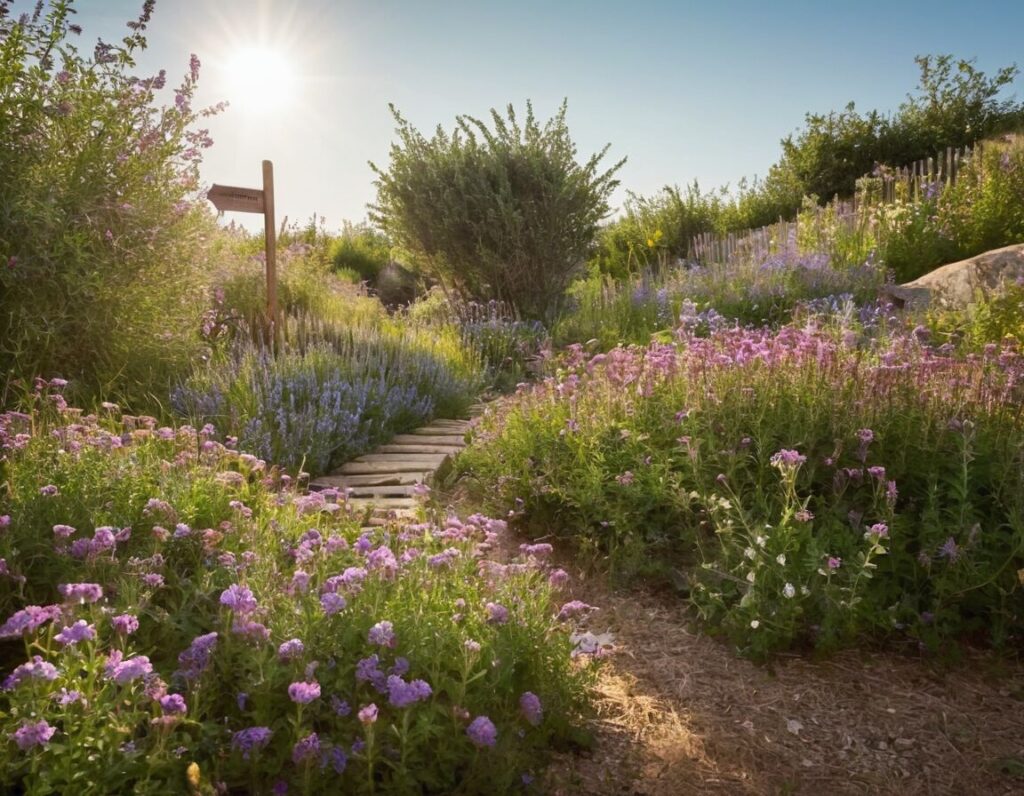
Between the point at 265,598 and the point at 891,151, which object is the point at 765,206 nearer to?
the point at 891,151

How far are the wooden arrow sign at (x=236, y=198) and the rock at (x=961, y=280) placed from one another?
685 cm

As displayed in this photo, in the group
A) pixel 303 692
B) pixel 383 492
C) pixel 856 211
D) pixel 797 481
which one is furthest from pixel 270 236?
pixel 856 211

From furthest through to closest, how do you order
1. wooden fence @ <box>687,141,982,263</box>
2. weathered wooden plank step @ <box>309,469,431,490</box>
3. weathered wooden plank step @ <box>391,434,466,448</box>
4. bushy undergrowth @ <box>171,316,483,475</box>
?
wooden fence @ <box>687,141,982,263</box> < weathered wooden plank step @ <box>391,434,466,448</box> < bushy undergrowth @ <box>171,316,483,475</box> < weathered wooden plank step @ <box>309,469,431,490</box>

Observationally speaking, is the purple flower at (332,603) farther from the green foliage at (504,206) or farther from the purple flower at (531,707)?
the green foliage at (504,206)

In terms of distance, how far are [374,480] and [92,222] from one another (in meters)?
2.67

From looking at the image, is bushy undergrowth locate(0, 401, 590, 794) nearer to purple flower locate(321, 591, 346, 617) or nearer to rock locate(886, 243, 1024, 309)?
purple flower locate(321, 591, 346, 617)

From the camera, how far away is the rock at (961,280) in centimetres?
878

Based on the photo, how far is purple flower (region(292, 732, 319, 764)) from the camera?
1.79m

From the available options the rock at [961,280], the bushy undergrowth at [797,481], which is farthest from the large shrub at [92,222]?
the rock at [961,280]

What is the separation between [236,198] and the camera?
24.1ft

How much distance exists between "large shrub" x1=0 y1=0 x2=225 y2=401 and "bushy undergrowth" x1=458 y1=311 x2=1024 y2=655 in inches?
112

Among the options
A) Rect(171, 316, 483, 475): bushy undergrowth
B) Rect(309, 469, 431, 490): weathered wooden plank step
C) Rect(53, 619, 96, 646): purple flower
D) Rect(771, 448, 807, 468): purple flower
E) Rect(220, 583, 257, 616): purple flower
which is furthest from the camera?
Rect(171, 316, 483, 475): bushy undergrowth

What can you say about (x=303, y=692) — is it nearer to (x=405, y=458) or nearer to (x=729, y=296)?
(x=405, y=458)

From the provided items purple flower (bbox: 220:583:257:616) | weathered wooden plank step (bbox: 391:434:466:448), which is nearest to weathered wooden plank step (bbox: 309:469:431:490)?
weathered wooden plank step (bbox: 391:434:466:448)
